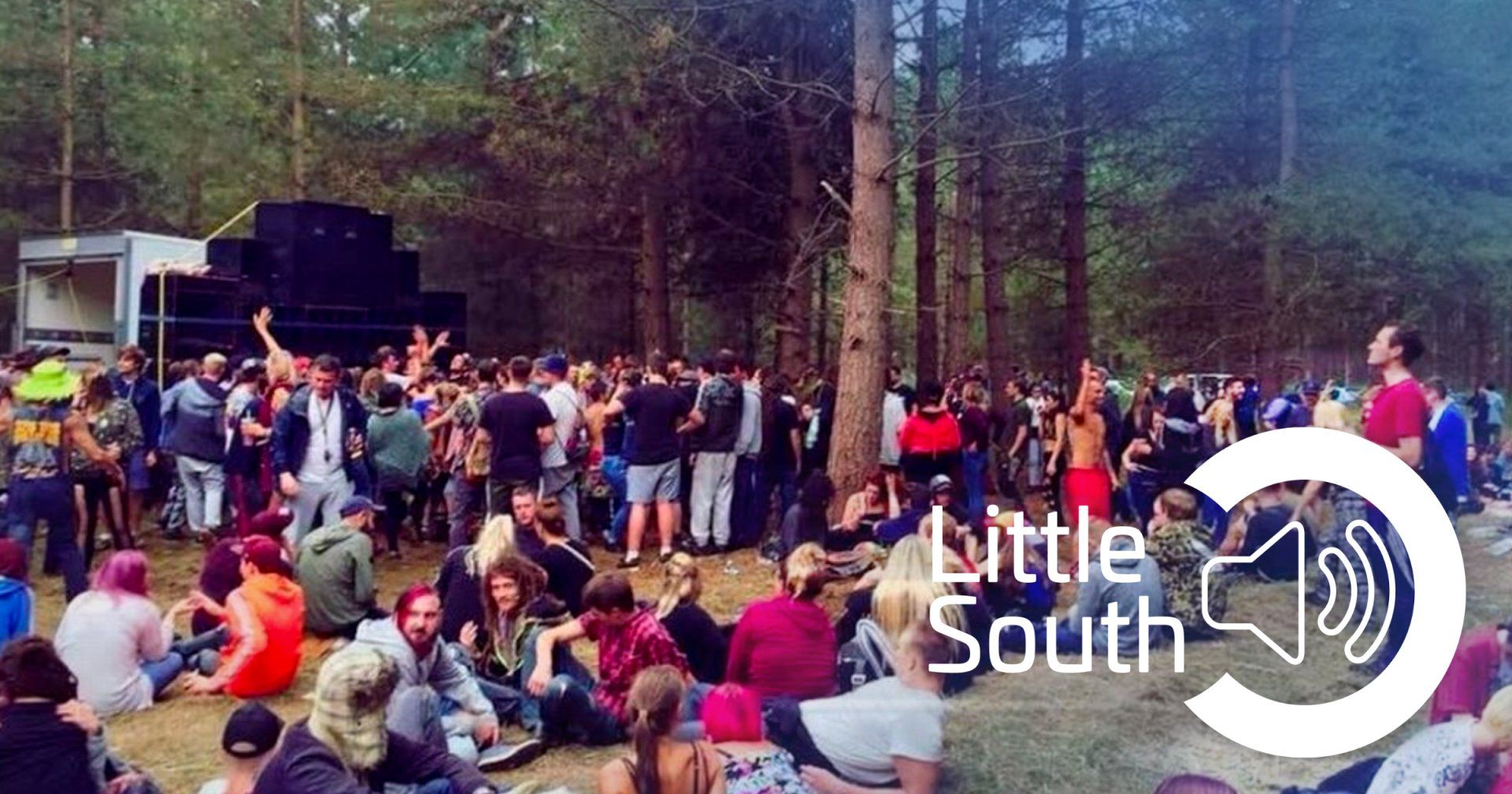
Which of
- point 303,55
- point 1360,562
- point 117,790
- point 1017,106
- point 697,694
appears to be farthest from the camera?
point 303,55

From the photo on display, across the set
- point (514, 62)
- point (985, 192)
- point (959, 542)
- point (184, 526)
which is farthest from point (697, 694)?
point (514, 62)

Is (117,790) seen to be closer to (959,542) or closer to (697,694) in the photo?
(697,694)

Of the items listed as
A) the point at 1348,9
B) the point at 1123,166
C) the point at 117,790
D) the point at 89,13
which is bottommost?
the point at 117,790

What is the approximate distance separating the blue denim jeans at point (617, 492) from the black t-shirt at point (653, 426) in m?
0.11

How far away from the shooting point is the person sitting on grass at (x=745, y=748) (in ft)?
11.5

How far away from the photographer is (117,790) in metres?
3.75

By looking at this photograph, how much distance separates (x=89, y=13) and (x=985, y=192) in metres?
11.6

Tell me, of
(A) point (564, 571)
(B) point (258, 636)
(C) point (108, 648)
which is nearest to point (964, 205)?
(A) point (564, 571)

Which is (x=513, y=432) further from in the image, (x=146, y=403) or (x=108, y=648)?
(x=146, y=403)

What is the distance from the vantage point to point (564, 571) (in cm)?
514

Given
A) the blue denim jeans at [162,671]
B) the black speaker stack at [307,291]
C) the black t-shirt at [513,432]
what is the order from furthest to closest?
the black speaker stack at [307,291]
the black t-shirt at [513,432]
the blue denim jeans at [162,671]

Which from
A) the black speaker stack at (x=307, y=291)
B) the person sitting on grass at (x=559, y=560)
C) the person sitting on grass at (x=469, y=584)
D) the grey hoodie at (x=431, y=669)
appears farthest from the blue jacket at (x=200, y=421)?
the grey hoodie at (x=431, y=669)

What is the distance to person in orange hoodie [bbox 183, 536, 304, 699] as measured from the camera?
198 inches

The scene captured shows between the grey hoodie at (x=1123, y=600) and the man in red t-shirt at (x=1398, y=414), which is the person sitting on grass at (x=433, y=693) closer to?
the grey hoodie at (x=1123, y=600)
